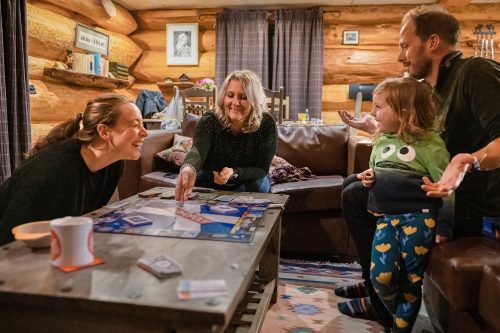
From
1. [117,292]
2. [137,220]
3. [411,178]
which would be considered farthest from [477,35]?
[117,292]

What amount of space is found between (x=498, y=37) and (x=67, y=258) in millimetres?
6889

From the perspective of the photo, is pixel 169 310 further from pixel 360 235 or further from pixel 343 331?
pixel 360 235

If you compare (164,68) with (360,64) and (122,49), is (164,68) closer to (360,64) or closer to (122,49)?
(122,49)

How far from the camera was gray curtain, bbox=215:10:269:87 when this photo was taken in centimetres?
648

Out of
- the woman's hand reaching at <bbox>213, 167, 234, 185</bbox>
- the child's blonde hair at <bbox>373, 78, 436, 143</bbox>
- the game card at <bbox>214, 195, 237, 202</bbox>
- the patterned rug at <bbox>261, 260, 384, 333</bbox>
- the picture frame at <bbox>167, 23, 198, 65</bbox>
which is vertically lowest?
the patterned rug at <bbox>261, 260, 384, 333</bbox>

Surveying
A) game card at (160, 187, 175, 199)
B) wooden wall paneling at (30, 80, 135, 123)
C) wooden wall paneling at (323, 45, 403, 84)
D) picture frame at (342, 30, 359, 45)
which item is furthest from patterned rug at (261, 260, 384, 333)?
picture frame at (342, 30, 359, 45)

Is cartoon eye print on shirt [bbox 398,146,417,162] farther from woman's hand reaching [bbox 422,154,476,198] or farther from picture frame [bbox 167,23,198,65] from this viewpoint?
picture frame [bbox 167,23,198,65]

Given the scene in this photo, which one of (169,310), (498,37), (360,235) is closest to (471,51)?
(498,37)

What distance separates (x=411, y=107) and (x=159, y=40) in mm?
5898

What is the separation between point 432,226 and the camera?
1.51m

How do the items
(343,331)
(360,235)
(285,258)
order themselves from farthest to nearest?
1. (285,258)
2. (360,235)
3. (343,331)

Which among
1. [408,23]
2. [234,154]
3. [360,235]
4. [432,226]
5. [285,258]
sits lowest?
[285,258]

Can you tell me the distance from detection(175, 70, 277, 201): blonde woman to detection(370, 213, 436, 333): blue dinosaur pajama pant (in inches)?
34.3

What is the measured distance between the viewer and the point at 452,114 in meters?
1.63
